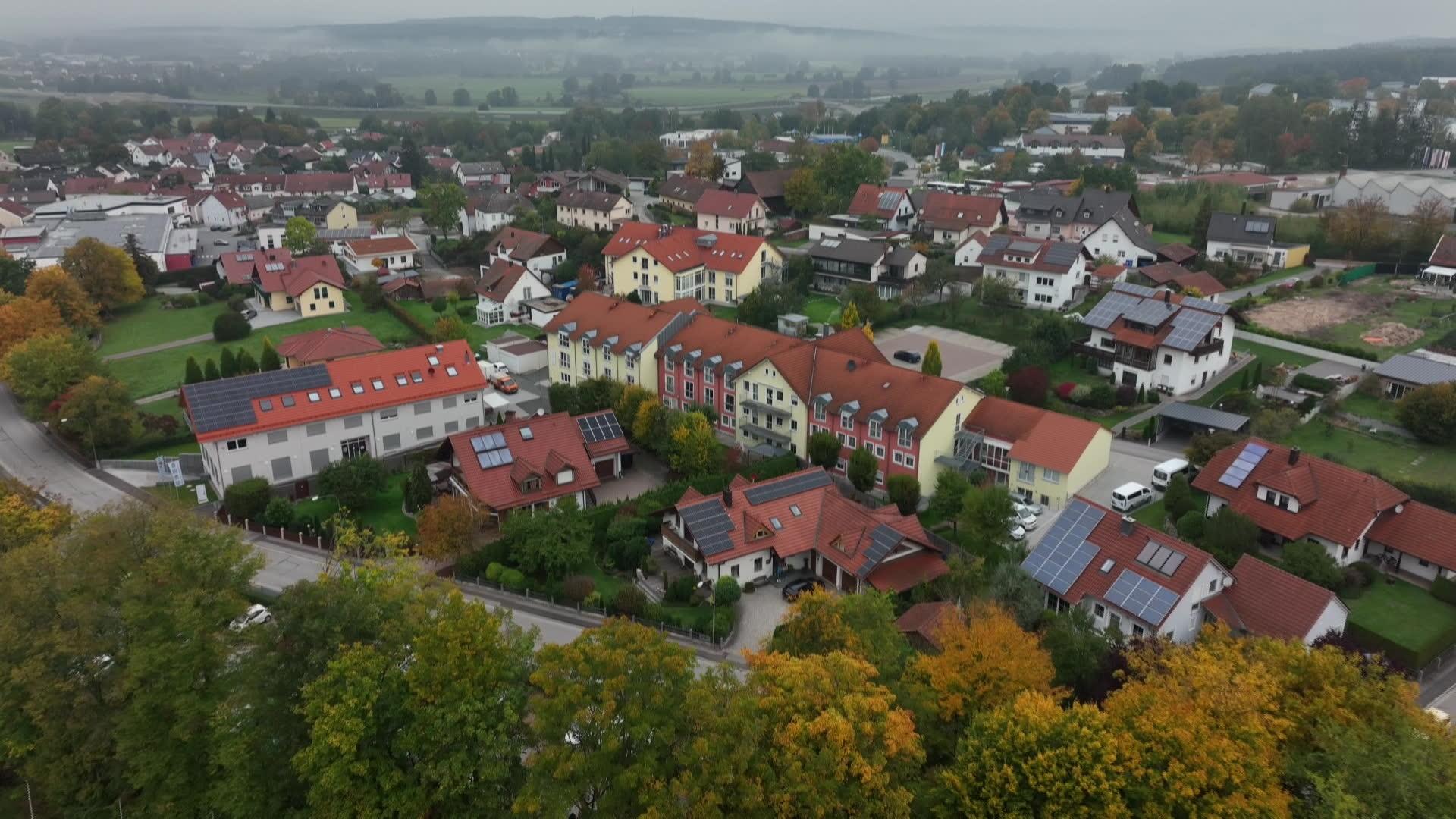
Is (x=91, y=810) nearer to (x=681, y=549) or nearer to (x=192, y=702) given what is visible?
(x=192, y=702)

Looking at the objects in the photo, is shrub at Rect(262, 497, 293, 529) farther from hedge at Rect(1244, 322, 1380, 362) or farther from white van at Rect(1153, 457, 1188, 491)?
hedge at Rect(1244, 322, 1380, 362)

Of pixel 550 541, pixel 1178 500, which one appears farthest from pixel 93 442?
pixel 1178 500

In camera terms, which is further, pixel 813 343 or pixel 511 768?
pixel 813 343

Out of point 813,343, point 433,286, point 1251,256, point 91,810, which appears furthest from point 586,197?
point 91,810

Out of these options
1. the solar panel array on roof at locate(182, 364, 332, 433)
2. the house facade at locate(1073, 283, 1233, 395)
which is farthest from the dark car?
the house facade at locate(1073, 283, 1233, 395)

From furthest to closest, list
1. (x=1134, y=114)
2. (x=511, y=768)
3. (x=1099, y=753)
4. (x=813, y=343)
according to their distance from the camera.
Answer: (x=1134, y=114)
(x=813, y=343)
(x=511, y=768)
(x=1099, y=753)

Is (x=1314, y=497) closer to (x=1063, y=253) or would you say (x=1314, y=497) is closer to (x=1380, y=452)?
(x=1380, y=452)
